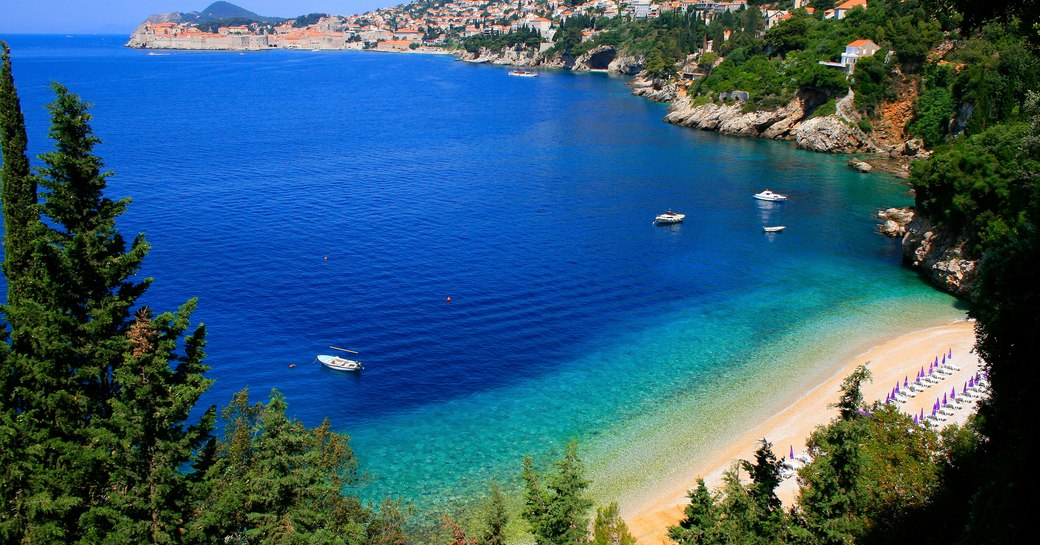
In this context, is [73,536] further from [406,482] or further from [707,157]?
[707,157]

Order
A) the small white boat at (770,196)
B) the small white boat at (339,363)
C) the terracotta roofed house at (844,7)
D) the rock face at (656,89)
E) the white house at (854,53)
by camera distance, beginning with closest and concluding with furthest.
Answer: the small white boat at (339,363), the small white boat at (770,196), the white house at (854,53), the terracotta roofed house at (844,7), the rock face at (656,89)

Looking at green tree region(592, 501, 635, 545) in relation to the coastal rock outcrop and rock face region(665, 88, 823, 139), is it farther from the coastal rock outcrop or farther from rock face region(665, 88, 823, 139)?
rock face region(665, 88, 823, 139)

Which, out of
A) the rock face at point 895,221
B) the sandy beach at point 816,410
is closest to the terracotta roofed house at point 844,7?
the rock face at point 895,221

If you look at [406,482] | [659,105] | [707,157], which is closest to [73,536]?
[406,482]

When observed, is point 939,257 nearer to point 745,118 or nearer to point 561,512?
point 561,512

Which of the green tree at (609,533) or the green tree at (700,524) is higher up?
the green tree at (700,524)

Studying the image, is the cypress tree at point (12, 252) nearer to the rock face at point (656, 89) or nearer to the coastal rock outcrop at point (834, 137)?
the coastal rock outcrop at point (834, 137)
